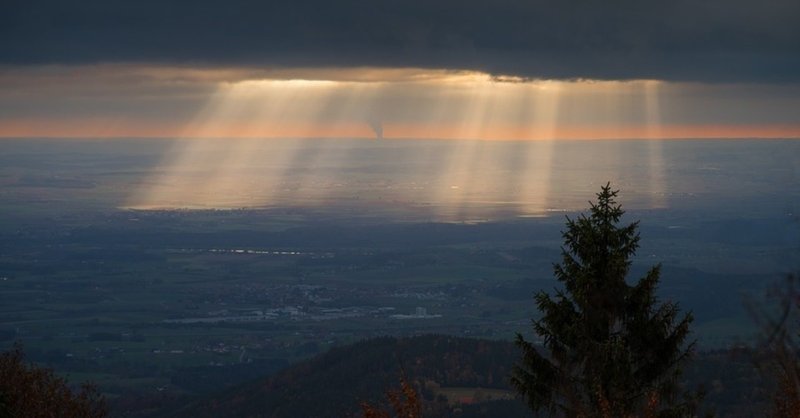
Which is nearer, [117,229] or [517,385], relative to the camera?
[517,385]

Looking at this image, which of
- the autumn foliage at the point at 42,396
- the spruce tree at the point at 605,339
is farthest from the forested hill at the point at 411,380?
the spruce tree at the point at 605,339

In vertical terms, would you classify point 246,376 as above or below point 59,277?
below

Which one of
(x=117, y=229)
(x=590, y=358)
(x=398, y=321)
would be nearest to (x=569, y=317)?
(x=590, y=358)

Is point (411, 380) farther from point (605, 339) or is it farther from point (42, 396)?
point (605, 339)

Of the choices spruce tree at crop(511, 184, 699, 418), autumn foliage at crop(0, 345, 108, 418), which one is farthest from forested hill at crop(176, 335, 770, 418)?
spruce tree at crop(511, 184, 699, 418)

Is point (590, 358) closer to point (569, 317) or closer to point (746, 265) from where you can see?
point (569, 317)

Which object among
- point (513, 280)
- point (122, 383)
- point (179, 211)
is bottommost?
point (122, 383)
